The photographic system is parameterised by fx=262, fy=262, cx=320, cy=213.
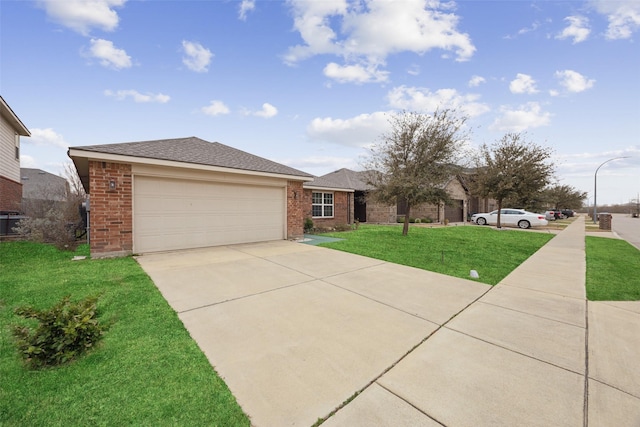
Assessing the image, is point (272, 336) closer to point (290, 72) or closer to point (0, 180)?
point (290, 72)

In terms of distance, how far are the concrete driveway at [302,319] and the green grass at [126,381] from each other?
0.20 metres

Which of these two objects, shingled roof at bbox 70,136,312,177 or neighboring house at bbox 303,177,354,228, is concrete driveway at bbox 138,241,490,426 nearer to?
shingled roof at bbox 70,136,312,177

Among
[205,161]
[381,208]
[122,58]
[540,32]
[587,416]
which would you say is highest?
[540,32]

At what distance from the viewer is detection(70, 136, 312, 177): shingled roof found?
7492 millimetres

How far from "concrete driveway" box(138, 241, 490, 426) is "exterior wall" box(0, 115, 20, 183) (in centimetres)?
1080

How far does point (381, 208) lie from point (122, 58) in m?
18.1

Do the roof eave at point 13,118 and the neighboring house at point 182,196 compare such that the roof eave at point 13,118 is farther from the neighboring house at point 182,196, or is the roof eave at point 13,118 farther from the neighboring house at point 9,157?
the neighboring house at point 182,196

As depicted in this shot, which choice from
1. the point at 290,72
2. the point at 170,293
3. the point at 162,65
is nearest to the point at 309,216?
the point at 290,72

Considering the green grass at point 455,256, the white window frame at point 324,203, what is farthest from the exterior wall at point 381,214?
the green grass at point 455,256

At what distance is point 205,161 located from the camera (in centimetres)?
870

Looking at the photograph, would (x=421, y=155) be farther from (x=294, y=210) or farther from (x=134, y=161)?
(x=134, y=161)

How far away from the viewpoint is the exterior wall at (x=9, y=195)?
11.1 metres

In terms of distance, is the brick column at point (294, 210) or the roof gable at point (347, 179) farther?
the roof gable at point (347, 179)

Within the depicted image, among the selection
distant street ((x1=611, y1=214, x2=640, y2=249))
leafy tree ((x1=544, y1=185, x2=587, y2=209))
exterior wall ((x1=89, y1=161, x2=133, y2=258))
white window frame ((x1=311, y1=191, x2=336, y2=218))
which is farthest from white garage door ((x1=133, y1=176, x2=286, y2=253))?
leafy tree ((x1=544, y1=185, x2=587, y2=209))
